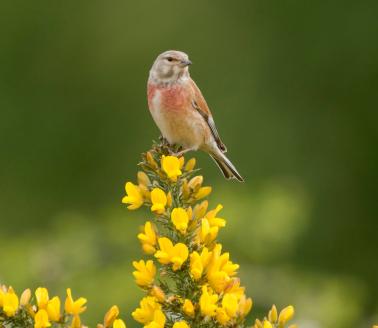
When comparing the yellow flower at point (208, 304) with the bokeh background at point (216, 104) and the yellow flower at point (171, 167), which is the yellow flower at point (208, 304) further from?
the bokeh background at point (216, 104)

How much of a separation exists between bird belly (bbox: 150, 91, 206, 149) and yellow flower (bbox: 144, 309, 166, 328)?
2.55 m

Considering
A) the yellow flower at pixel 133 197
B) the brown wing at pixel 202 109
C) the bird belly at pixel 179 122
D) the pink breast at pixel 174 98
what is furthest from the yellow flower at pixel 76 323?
the brown wing at pixel 202 109

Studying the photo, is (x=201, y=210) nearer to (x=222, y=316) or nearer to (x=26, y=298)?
(x=222, y=316)

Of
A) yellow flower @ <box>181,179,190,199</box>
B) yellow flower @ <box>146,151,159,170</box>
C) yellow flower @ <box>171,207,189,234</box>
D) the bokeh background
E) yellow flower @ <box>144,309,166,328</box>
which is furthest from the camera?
the bokeh background

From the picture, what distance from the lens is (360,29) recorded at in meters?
17.6

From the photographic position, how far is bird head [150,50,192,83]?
5.86 meters

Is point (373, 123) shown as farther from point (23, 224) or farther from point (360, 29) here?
point (23, 224)

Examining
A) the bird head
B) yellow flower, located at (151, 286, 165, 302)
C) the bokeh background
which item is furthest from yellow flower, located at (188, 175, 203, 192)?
the bokeh background

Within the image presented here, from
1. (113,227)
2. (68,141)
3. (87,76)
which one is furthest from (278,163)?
(113,227)

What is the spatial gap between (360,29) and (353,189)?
325 cm

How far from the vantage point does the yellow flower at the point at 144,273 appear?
3.25m

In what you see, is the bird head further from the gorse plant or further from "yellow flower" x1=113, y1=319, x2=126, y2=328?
"yellow flower" x1=113, y1=319, x2=126, y2=328

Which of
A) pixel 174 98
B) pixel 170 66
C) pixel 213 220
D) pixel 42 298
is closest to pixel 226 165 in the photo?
pixel 174 98

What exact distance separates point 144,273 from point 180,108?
2785mm
